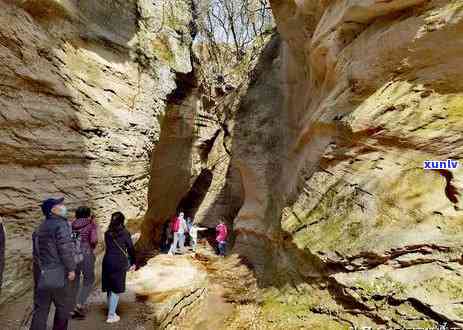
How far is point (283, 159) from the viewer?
9781 mm

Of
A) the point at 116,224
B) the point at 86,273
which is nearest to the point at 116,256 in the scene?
the point at 116,224

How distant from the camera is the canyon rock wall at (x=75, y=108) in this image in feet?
17.3

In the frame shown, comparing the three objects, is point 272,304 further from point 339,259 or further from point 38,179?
point 38,179

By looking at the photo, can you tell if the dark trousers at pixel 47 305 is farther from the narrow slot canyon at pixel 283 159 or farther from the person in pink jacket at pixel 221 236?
the person in pink jacket at pixel 221 236

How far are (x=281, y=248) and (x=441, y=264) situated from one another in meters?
3.57

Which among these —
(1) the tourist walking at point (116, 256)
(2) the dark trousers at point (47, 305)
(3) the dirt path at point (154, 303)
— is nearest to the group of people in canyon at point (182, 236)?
(3) the dirt path at point (154, 303)

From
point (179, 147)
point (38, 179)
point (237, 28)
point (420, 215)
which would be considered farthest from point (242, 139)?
point (237, 28)

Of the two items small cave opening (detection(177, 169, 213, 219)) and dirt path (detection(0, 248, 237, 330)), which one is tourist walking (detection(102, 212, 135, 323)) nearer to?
dirt path (detection(0, 248, 237, 330))

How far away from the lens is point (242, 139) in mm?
10836

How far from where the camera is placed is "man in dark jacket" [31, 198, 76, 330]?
335 cm

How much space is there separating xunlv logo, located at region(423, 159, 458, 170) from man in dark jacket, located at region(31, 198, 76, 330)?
13.2 feet

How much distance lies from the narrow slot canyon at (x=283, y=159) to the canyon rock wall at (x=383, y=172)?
19mm

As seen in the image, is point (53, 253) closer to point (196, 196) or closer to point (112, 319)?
point (112, 319)

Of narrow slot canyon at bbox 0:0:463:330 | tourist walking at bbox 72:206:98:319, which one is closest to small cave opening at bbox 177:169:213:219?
narrow slot canyon at bbox 0:0:463:330
